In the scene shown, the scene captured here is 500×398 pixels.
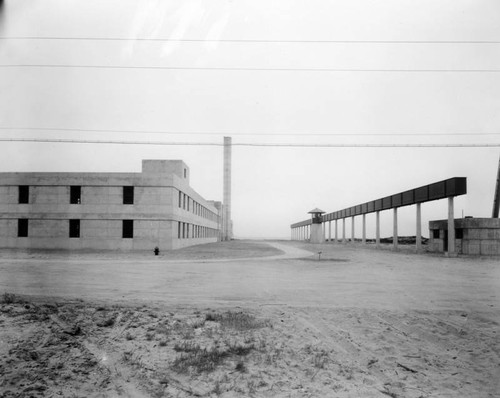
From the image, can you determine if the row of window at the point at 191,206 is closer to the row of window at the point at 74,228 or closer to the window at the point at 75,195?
the row of window at the point at 74,228

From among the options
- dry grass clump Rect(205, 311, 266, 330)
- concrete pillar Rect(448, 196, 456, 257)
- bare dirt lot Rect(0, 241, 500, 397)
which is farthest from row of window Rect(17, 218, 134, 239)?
dry grass clump Rect(205, 311, 266, 330)

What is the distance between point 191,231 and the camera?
147 ft

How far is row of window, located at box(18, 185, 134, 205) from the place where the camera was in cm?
3195

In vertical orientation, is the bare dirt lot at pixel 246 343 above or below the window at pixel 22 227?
below

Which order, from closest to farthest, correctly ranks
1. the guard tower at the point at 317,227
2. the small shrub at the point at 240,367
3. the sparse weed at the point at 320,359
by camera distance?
the small shrub at the point at 240,367, the sparse weed at the point at 320,359, the guard tower at the point at 317,227

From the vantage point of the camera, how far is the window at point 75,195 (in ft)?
105

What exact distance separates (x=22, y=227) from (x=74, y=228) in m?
4.50

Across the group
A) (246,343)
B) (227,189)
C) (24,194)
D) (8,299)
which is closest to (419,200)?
(246,343)

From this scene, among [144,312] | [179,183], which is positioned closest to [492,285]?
[144,312]

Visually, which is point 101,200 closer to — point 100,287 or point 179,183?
point 179,183

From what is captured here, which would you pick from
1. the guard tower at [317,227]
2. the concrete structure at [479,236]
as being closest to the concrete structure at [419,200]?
the concrete structure at [479,236]

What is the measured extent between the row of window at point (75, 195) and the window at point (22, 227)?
1594 mm

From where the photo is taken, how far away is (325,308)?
9680mm

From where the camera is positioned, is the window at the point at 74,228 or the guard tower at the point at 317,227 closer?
the window at the point at 74,228
